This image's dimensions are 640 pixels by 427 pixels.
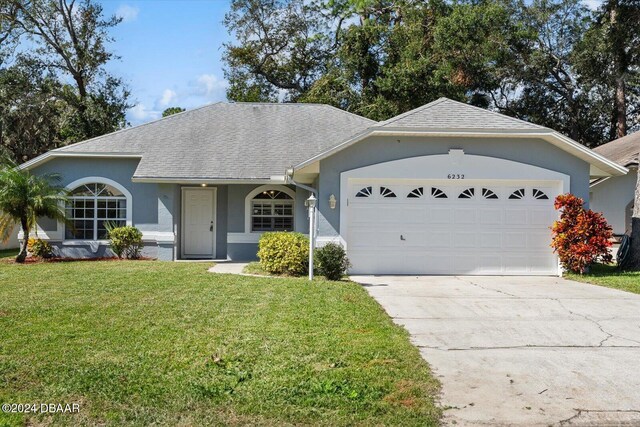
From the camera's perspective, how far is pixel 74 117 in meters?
28.5

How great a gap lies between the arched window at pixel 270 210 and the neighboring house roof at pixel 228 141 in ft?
3.11

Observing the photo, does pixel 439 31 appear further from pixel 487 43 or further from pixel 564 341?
pixel 564 341

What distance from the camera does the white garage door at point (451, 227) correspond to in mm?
13797

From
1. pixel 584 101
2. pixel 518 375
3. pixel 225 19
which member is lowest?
pixel 518 375

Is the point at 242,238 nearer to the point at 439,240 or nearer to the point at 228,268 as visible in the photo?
the point at 228,268

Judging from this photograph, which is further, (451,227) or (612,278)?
(451,227)

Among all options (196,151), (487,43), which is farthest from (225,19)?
(196,151)

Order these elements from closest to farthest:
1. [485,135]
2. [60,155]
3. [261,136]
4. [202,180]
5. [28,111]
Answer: [485,135] < [202,180] < [60,155] < [261,136] < [28,111]

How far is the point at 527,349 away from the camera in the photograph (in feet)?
21.7

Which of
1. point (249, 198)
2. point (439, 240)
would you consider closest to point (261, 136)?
point (249, 198)

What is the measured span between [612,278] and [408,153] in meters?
5.50

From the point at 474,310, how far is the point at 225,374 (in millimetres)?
5013

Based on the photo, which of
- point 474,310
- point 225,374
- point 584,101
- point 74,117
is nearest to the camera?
point 225,374

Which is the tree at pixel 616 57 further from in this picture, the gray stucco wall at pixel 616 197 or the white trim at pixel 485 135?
the white trim at pixel 485 135
